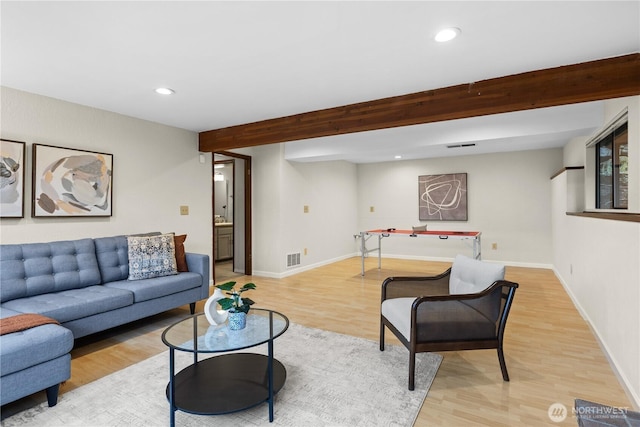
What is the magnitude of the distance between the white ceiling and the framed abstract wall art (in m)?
0.58

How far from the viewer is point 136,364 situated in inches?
100

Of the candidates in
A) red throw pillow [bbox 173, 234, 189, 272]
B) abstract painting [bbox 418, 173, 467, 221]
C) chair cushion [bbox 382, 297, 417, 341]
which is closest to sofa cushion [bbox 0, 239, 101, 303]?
red throw pillow [bbox 173, 234, 189, 272]

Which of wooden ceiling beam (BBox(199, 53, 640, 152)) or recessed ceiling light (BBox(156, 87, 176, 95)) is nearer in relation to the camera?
wooden ceiling beam (BBox(199, 53, 640, 152))

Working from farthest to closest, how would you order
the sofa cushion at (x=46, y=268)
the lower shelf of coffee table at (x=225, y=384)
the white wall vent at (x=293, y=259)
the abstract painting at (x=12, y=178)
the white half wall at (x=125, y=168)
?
the white wall vent at (x=293, y=259) → the white half wall at (x=125, y=168) → the abstract painting at (x=12, y=178) → the sofa cushion at (x=46, y=268) → the lower shelf of coffee table at (x=225, y=384)

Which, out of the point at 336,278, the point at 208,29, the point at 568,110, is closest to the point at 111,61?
the point at 208,29

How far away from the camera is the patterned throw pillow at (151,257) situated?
3.43 metres

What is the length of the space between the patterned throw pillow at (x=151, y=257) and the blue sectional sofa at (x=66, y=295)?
0.01m

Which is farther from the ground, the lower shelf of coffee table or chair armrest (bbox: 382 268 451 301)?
chair armrest (bbox: 382 268 451 301)

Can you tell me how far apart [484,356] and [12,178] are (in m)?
4.32

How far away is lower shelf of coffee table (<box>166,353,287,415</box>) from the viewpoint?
72.0 inches

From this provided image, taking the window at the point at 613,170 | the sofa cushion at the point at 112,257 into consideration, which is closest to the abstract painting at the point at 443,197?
the window at the point at 613,170

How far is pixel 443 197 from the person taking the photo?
6.93 meters

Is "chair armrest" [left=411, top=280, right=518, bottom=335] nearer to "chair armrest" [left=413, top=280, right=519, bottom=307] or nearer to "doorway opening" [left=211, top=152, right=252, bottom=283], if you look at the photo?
"chair armrest" [left=413, top=280, right=519, bottom=307]

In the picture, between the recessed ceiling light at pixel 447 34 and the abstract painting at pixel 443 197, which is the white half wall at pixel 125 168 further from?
the abstract painting at pixel 443 197
